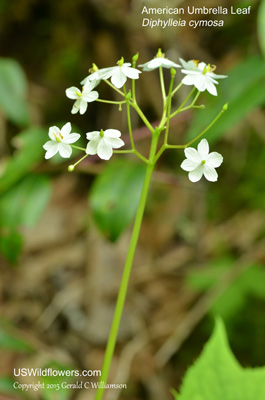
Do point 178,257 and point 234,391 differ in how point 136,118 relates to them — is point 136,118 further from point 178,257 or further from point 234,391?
point 234,391

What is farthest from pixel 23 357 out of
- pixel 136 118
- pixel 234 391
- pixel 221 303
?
pixel 234 391

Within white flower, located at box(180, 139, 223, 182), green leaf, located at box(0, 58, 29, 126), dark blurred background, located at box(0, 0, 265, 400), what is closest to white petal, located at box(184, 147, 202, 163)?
white flower, located at box(180, 139, 223, 182)

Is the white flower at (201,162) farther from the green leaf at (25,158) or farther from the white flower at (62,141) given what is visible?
the green leaf at (25,158)

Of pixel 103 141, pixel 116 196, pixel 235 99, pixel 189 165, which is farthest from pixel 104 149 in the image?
pixel 235 99

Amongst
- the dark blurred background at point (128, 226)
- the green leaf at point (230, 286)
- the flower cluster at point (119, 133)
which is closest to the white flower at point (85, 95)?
the flower cluster at point (119, 133)

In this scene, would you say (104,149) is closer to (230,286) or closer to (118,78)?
(118,78)

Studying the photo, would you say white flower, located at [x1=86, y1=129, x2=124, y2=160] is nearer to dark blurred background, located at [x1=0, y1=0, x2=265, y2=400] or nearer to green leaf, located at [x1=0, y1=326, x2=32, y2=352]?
dark blurred background, located at [x1=0, y1=0, x2=265, y2=400]
